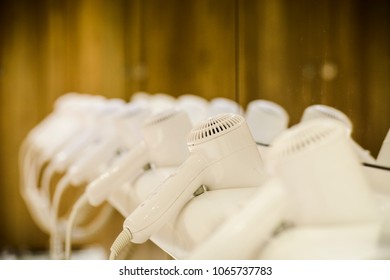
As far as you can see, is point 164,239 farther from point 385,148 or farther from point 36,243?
point 36,243

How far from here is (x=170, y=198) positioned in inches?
26.1

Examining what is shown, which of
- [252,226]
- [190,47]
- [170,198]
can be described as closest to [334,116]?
[170,198]

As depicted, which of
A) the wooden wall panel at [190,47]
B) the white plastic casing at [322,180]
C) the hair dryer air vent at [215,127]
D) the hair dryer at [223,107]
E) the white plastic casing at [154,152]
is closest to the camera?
the white plastic casing at [322,180]

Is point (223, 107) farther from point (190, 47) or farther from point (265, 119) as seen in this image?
point (190, 47)

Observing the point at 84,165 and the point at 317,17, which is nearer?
the point at 317,17

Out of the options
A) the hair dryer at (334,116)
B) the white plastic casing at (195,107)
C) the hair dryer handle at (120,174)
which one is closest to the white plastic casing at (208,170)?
the hair dryer at (334,116)

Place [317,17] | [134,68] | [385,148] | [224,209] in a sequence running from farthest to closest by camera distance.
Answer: [134,68] → [317,17] → [385,148] → [224,209]

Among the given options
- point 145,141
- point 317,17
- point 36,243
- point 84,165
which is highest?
point 317,17

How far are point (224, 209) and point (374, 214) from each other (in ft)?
0.55

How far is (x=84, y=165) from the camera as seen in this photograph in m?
1.20

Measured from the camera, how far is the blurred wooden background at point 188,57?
0.73 metres

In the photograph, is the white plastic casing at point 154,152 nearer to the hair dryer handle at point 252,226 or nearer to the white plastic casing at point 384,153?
the white plastic casing at point 384,153

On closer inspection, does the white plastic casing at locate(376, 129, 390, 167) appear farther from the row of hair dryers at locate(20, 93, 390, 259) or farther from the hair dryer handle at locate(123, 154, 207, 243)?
the hair dryer handle at locate(123, 154, 207, 243)

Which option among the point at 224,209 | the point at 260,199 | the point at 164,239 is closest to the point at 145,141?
the point at 164,239
